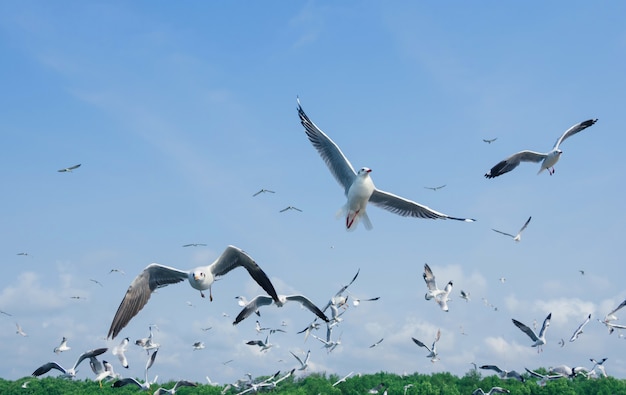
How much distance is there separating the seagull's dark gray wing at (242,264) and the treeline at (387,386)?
94.9 ft

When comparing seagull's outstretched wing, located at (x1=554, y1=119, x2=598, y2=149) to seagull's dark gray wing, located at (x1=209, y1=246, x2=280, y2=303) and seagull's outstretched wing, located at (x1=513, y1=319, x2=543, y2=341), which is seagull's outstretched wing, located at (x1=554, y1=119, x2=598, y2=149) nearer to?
seagull's outstretched wing, located at (x1=513, y1=319, x2=543, y2=341)

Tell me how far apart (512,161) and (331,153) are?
7789mm

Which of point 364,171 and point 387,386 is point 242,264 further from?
point 387,386

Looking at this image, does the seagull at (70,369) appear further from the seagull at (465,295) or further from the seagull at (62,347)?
the seagull at (465,295)

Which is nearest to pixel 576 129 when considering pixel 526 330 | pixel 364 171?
pixel 526 330

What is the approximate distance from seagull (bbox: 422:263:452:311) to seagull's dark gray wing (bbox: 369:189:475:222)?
24.2ft

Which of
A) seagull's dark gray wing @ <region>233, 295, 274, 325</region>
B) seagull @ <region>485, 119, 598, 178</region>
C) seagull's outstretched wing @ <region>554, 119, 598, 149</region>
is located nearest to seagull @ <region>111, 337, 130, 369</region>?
seagull's dark gray wing @ <region>233, 295, 274, 325</region>

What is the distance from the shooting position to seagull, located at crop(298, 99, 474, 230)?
66.7 ft

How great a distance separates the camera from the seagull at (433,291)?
28.5 m

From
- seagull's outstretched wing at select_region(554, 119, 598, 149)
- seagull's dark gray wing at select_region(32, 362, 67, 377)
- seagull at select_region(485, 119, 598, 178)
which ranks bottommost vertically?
seagull's dark gray wing at select_region(32, 362, 67, 377)

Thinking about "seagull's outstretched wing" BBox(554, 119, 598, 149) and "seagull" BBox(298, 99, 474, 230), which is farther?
"seagull's outstretched wing" BBox(554, 119, 598, 149)

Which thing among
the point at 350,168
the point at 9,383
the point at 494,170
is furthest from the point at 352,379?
the point at 350,168

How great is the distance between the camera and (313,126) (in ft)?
66.3

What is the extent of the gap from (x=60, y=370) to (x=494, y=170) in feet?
56.8
